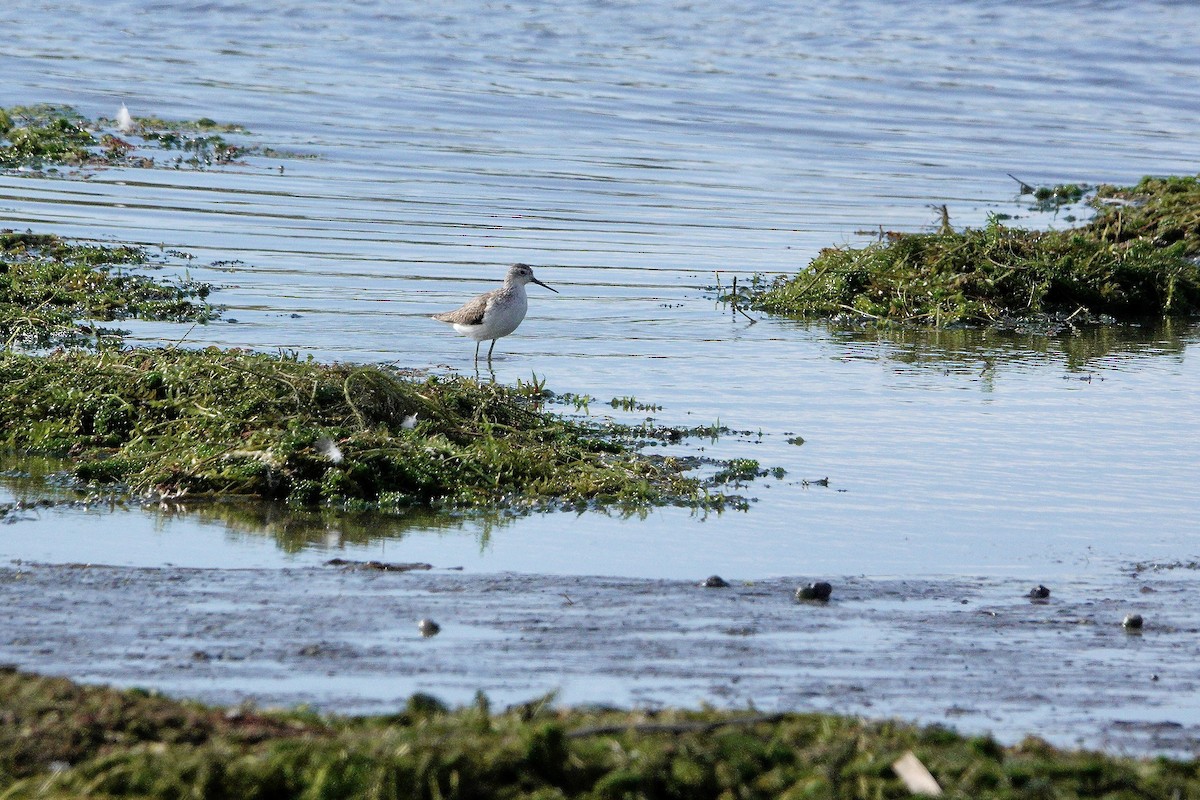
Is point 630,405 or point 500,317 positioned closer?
point 630,405

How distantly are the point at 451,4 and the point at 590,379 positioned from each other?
37.7 metres

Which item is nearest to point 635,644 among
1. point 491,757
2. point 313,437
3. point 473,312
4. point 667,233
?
point 491,757

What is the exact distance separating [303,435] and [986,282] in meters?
8.16

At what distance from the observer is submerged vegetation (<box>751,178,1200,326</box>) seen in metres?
14.9

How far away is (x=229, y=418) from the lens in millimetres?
8859

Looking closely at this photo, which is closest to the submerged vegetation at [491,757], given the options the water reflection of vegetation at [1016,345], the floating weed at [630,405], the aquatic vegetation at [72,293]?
the floating weed at [630,405]

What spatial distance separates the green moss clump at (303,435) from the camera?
8.41 meters

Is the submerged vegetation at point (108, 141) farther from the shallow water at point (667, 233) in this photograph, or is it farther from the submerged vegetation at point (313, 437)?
the submerged vegetation at point (313, 437)

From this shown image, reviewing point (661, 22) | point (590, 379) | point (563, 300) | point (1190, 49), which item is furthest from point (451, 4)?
point (590, 379)

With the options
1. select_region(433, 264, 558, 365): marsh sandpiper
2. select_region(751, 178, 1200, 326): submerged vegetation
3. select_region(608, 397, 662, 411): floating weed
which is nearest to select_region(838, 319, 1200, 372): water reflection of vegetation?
select_region(751, 178, 1200, 326): submerged vegetation

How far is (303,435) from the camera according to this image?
28.2ft

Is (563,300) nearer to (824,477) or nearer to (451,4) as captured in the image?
(824,477)

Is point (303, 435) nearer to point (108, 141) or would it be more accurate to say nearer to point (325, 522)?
point (325, 522)

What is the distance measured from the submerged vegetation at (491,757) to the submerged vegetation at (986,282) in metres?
9.94
